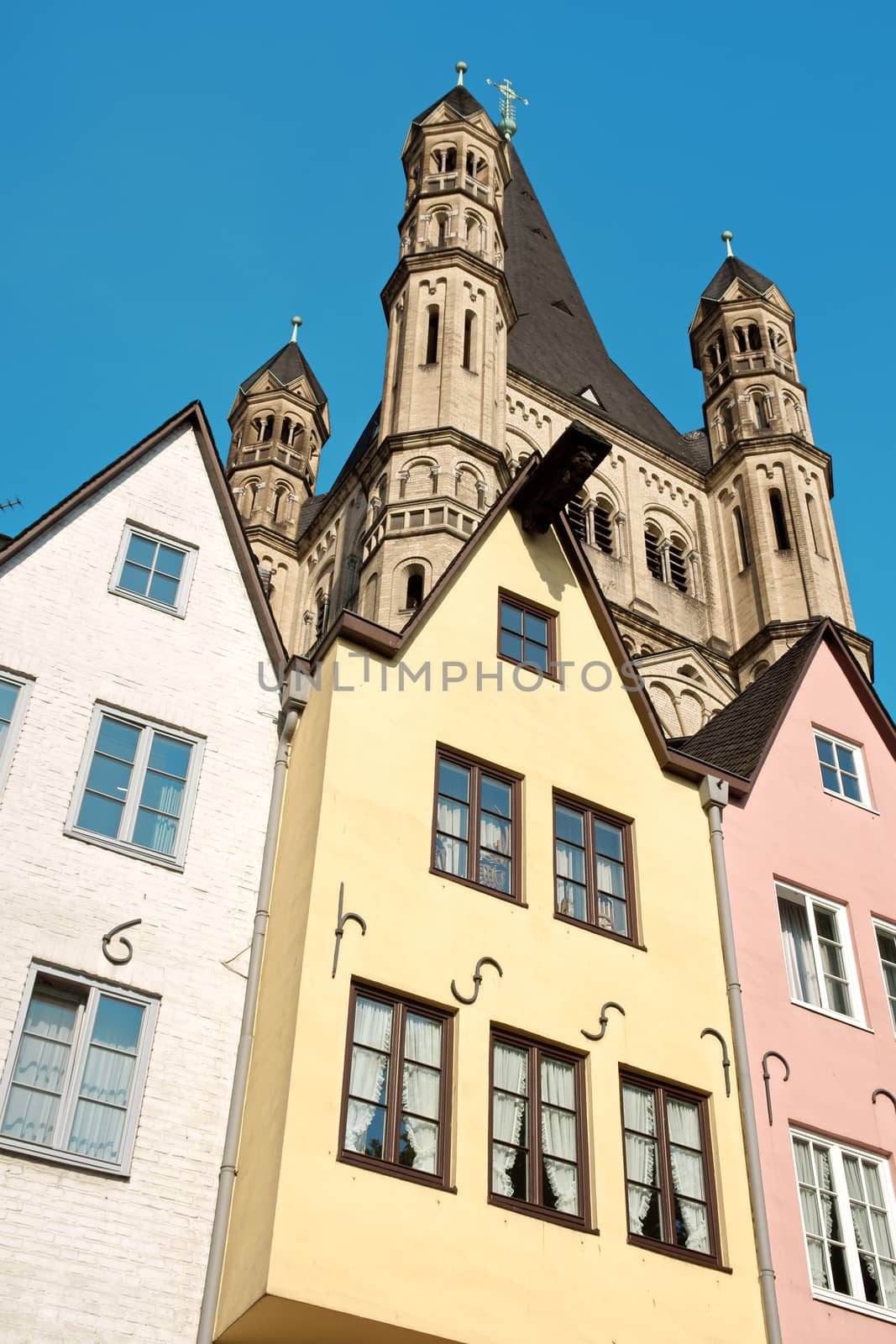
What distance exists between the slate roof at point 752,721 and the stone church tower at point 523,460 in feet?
57.1

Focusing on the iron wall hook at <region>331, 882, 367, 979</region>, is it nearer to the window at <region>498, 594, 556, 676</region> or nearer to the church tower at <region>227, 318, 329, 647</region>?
the window at <region>498, 594, 556, 676</region>

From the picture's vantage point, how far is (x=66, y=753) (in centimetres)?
1269

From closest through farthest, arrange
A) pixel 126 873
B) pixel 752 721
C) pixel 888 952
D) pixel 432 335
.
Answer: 1. pixel 126 873
2. pixel 888 952
3. pixel 752 721
4. pixel 432 335

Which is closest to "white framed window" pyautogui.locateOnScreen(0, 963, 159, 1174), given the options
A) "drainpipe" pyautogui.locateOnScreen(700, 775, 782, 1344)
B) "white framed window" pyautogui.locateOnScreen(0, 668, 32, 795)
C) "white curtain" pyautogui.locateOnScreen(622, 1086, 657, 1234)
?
"white framed window" pyautogui.locateOnScreen(0, 668, 32, 795)

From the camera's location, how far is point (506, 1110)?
12023 mm

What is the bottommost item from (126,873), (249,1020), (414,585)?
(249,1020)

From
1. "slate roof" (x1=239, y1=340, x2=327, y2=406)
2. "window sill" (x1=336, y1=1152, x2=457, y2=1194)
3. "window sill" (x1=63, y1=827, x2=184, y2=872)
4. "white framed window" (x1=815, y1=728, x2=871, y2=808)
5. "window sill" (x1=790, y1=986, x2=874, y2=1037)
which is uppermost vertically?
"slate roof" (x1=239, y1=340, x2=327, y2=406)

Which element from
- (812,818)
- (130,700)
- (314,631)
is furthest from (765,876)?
(314,631)

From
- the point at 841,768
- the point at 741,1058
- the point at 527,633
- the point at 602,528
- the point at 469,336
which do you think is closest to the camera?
the point at 741,1058

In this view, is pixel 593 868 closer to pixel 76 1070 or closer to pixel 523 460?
pixel 76 1070

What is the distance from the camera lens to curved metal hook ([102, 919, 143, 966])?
461 inches

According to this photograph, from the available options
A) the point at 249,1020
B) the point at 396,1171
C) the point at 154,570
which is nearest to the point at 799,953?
the point at 396,1171

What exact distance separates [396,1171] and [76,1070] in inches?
90.9

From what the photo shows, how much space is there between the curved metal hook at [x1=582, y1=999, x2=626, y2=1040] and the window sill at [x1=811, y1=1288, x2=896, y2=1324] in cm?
254
